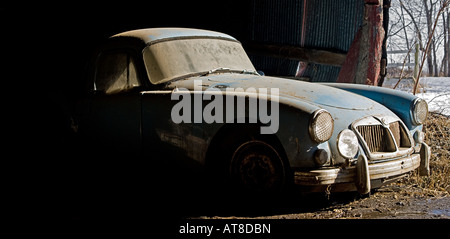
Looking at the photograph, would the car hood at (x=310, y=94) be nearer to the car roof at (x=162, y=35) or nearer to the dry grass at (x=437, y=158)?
the car roof at (x=162, y=35)

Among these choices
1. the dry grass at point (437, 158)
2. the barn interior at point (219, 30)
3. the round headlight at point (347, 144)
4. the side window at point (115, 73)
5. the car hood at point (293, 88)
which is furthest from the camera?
the barn interior at point (219, 30)

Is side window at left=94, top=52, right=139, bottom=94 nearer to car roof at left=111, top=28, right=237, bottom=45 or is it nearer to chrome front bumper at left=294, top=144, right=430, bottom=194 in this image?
car roof at left=111, top=28, right=237, bottom=45

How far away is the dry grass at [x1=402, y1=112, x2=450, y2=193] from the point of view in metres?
4.36

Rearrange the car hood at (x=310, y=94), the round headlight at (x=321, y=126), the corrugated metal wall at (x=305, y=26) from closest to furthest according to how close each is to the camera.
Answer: the round headlight at (x=321, y=126) → the car hood at (x=310, y=94) → the corrugated metal wall at (x=305, y=26)

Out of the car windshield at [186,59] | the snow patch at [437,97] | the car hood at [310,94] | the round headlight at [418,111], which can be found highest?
the car windshield at [186,59]

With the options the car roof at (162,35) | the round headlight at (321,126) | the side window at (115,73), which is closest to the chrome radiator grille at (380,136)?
the round headlight at (321,126)

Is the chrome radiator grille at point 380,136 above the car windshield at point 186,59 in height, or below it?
below

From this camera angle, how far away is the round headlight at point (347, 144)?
344cm

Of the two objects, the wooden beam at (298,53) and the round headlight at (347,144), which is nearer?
the round headlight at (347,144)

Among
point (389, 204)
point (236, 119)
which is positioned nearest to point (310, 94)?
point (236, 119)

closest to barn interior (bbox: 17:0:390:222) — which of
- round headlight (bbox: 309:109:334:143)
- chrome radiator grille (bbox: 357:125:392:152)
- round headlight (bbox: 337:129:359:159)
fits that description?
round headlight (bbox: 309:109:334:143)

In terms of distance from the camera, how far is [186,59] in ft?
14.4

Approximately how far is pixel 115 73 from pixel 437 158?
3555mm

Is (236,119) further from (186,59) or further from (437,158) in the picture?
(437,158)
